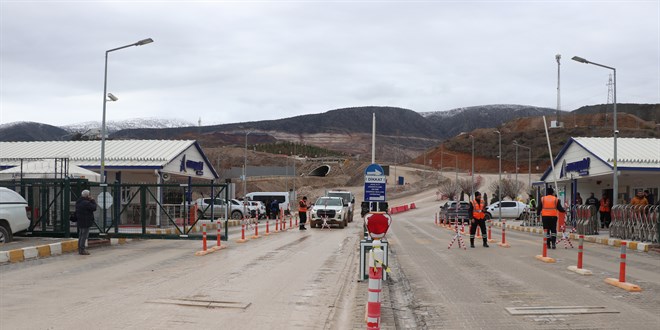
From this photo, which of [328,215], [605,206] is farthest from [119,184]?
[605,206]

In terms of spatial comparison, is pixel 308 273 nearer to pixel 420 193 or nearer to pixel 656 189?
pixel 656 189

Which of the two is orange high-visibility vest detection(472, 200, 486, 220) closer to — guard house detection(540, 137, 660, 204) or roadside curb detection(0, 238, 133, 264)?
roadside curb detection(0, 238, 133, 264)

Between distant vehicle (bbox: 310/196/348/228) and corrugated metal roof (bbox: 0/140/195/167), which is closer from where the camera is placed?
corrugated metal roof (bbox: 0/140/195/167)

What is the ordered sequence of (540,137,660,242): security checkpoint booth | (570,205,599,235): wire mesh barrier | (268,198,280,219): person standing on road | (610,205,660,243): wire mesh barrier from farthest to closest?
(268,198,280,219): person standing on road < (570,205,599,235): wire mesh barrier < (540,137,660,242): security checkpoint booth < (610,205,660,243): wire mesh barrier

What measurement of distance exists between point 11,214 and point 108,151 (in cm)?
1776

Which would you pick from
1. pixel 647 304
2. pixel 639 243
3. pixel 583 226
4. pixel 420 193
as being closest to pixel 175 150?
pixel 583 226

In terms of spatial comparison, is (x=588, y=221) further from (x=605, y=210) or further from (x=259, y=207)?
(x=259, y=207)

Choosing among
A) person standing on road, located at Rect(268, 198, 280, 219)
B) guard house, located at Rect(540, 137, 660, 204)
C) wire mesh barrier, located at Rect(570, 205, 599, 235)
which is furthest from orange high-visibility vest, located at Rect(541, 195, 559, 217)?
person standing on road, located at Rect(268, 198, 280, 219)

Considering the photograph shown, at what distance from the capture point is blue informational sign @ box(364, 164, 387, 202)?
12.2m

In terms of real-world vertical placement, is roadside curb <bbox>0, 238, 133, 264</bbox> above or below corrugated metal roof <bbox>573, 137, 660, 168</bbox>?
below

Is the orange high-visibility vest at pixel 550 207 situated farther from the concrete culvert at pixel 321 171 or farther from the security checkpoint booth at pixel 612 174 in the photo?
the concrete culvert at pixel 321 171

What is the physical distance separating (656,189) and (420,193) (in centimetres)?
5718

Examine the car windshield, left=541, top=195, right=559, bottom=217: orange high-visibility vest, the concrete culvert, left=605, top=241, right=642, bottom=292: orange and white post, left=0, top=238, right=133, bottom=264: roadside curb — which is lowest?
left=0, top=238, right=133, bottom=264: roadside curb

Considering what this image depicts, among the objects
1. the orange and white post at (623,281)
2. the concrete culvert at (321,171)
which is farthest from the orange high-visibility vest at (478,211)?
the concrete culvert at (321,171)
